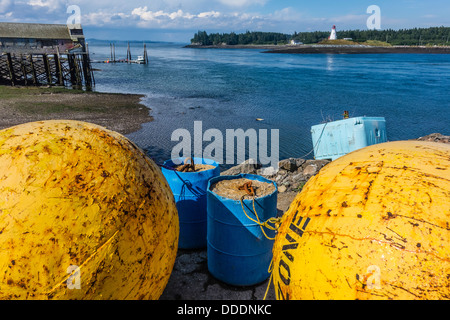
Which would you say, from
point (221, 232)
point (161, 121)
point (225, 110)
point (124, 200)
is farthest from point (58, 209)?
point (225, 110)

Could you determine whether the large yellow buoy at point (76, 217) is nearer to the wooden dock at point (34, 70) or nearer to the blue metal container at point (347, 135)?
the blue metal container at point (347, 135)

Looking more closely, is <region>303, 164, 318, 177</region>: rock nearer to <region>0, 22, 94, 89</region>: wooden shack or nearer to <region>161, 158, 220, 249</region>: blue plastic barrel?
<region>161, 158, 220, 249</region>: blue plastic barrel

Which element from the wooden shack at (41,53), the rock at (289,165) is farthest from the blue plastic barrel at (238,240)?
the wooden shack at (41,53)

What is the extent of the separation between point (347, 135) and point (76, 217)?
27.7 ft

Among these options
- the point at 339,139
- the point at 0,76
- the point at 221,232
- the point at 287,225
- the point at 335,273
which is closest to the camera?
the point at 335,273

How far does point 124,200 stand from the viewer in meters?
2.22

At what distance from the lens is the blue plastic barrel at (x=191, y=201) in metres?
4.24

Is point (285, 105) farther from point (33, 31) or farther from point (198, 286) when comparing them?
point (33, 31)

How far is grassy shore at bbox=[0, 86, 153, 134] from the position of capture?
16.3 metres

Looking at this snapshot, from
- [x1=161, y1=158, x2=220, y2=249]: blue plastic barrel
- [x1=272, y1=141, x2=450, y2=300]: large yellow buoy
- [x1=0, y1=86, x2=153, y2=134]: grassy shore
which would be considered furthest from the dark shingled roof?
[x1=272, y1=141, x2=450, y2=300]: large yellow buoy

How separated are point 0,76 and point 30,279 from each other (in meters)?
33.2

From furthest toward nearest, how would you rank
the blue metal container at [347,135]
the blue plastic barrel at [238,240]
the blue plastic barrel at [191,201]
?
the blue metal container at [347,135], the blue plastic barrel at [191,201], the blue plastic barrel at [238,240]

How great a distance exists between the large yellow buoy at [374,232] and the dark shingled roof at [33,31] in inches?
1473
